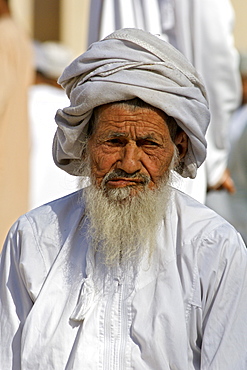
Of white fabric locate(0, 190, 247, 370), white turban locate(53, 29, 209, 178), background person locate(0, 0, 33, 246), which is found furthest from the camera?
background person locate(0, 0, 33, 246)

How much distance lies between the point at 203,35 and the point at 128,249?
2990 millimetres

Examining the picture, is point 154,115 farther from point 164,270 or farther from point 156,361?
point 156,361

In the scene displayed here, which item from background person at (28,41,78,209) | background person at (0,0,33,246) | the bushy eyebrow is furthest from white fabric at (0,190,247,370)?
background person at (28,41,78,209)

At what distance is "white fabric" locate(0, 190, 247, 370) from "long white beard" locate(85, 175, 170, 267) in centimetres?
6

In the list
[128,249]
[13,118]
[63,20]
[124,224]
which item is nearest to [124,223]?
[124,224]

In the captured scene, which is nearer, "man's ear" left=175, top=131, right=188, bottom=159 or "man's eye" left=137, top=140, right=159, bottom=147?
"man's eye" left=137, top=140, right=159, bottom=147

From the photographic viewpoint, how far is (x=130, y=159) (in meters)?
3.89

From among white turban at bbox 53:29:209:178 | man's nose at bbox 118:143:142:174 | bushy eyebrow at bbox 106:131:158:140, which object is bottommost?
man's nose at bbox 118:143:142:174

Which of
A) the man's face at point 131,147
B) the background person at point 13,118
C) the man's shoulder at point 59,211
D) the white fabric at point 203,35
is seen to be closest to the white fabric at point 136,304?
the man's shoulder at point 59,211

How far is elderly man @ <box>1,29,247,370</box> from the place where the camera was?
3.72 meters

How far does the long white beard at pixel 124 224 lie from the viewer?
3.92 meters

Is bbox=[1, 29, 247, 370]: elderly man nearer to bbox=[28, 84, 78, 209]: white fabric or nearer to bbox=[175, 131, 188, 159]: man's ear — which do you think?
bbox=[175, 131, 188, 159]: man's ear

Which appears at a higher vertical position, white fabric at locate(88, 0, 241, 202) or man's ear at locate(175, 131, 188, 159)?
white fabric at locate(88, 0, 241, 202)

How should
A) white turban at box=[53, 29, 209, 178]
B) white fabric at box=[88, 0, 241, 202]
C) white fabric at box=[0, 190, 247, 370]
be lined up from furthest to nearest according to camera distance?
white fabric at box=[88, 0, 241, 202] → white turban at box=[53, 29, 209, 178] → white fabric at box=[0, 190, 247, 370]
